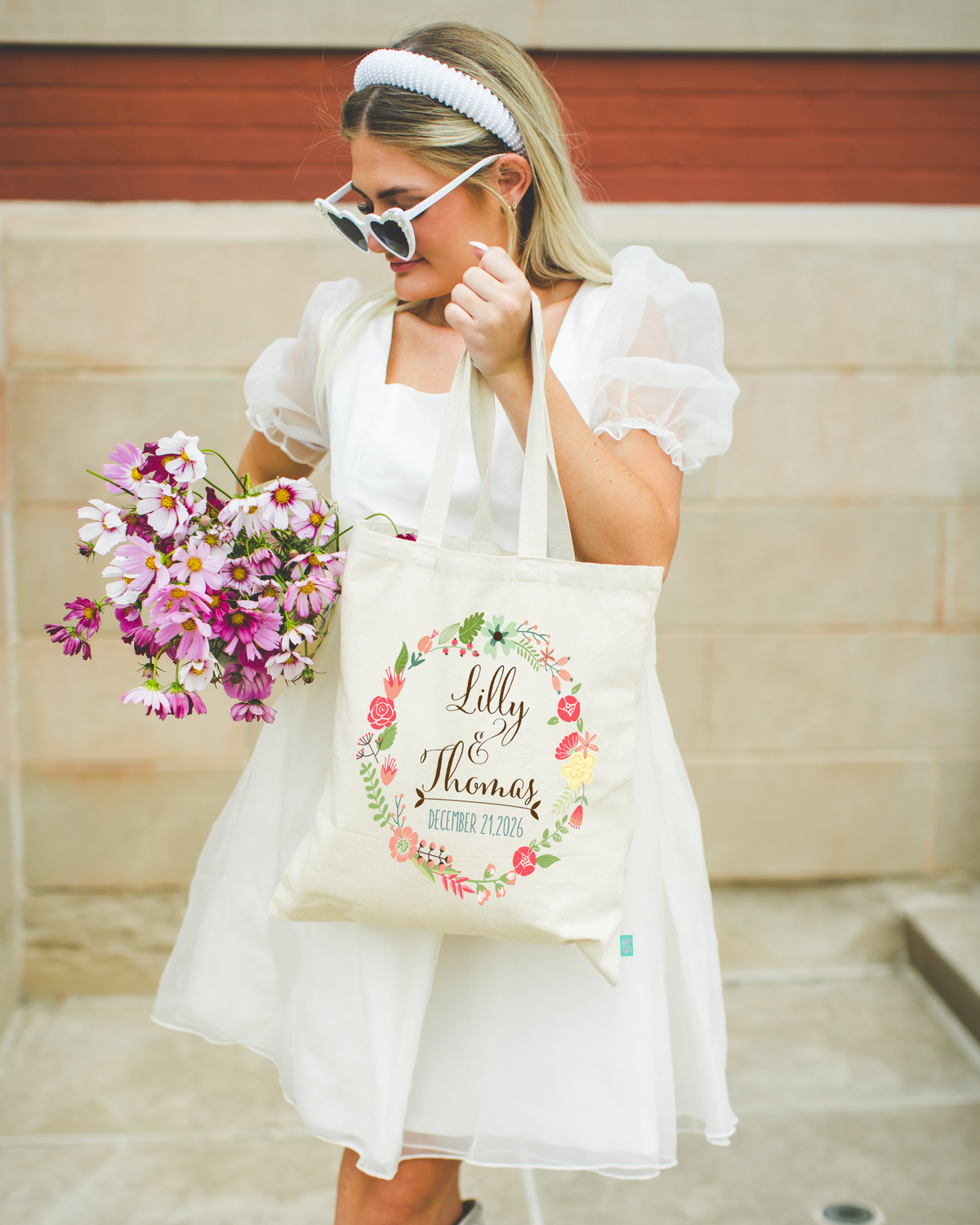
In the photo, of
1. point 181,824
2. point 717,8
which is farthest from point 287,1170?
point 717,8

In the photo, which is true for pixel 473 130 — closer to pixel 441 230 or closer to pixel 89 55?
pixel 441 230

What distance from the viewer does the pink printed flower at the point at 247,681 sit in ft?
4.38

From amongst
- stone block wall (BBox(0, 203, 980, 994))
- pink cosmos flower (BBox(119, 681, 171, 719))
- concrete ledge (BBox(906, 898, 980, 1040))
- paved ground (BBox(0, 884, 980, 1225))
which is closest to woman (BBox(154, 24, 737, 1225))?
pink cosmos flower (BBox(119, 681, 171, 719))

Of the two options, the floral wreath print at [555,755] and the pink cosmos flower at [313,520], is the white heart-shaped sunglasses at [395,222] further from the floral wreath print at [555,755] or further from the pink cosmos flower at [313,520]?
the floral wreath print at [555,755]

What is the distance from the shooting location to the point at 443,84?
1.43 m

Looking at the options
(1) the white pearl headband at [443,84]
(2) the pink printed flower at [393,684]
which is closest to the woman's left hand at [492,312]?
(1) the white pearl headband at [443,84]

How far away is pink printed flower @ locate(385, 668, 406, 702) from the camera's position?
128 cm

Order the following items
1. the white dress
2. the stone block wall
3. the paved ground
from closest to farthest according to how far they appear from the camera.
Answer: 1. the white dress
2. the paved ground
3. the stone block wall

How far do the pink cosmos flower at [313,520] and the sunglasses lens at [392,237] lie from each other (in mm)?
353

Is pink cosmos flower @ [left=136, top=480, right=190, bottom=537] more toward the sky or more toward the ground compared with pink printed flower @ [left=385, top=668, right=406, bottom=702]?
more toward the sky

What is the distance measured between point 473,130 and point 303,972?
1.17 m

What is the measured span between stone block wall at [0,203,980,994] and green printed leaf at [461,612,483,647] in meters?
1.90

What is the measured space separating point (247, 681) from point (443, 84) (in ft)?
2.64

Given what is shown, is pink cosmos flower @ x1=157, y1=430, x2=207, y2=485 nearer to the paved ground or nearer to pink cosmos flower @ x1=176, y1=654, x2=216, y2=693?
pink cosmos flower @ x1=176, y1=654, x2=216, y2=693
